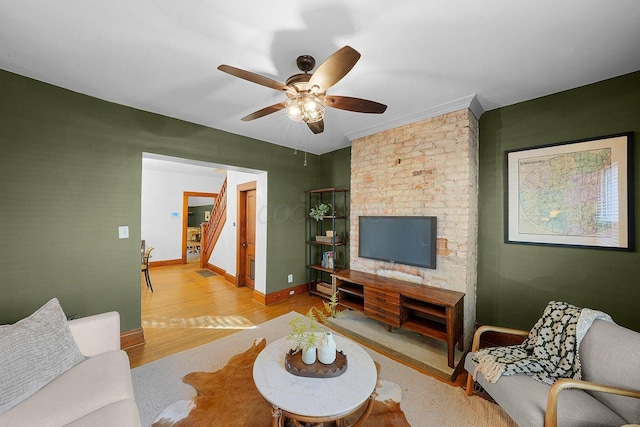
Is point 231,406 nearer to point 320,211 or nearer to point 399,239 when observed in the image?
point 399,239

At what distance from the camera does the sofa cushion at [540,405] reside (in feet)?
4.26

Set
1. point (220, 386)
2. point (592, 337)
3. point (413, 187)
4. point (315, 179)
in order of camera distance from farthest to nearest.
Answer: point (315, 179)
point (413, 187)
point (220, 386)
point (592, 337)

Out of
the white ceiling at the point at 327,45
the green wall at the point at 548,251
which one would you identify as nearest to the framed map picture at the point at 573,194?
the green wall at the point at 548,251

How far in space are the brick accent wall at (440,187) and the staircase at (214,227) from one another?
13.0ft

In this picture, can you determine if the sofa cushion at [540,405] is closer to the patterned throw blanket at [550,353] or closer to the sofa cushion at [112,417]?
the patterned throw blanket at [550,353]

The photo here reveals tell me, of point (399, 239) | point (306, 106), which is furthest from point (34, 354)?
point (399, 239)

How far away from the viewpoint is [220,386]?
2047mm

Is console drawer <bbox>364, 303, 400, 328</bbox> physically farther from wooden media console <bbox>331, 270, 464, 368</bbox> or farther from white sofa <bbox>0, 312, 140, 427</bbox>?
white sofa <bbox>0, 312, 140, 427</bbox>

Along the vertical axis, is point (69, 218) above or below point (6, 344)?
above

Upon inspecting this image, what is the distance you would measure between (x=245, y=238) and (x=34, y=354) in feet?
11.5

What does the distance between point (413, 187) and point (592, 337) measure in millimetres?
1937

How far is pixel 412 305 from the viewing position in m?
2.61

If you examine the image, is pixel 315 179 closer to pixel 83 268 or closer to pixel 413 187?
pixel 413 187

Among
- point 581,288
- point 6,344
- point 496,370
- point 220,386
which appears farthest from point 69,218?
point 581,288
